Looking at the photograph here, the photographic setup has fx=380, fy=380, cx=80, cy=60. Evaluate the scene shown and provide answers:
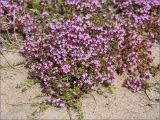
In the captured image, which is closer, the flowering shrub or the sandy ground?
the sandy ground

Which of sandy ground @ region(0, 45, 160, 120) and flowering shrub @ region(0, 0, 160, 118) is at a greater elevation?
flowering shrub @ region(0, 0, 160, 118)

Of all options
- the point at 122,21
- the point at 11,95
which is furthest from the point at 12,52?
the point at 122,21

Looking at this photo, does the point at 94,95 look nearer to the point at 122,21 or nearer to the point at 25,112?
the point at 25,112

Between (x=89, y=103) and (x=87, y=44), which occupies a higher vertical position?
(x=87, y=44)

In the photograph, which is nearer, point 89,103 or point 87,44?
point 89,103
